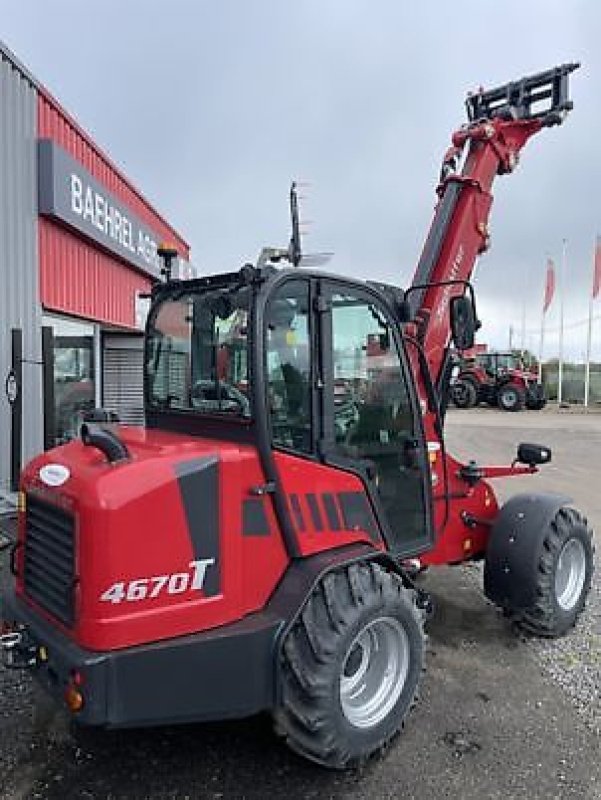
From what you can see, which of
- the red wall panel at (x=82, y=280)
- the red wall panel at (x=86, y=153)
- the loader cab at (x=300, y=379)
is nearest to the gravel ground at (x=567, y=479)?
the loader cab at (x=300, y=379)

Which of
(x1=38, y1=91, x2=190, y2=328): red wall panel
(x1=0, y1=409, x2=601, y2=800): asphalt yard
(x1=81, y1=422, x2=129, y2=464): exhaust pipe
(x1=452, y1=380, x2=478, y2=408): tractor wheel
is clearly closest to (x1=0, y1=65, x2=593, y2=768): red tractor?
(x1=81, y1=422, x2=129, y2=464): exhaust pipe

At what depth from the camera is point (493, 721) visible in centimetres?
343

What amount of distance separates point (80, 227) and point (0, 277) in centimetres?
194

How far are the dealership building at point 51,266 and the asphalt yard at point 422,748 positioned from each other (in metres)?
2.94

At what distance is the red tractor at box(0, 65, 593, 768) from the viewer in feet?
8.36

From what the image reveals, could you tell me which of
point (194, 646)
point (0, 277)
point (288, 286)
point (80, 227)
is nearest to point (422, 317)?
point (288, 286)

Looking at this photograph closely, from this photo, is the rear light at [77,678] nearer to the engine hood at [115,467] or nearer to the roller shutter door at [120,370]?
the engine hood at [115,467]

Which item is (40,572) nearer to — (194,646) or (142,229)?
(194,646)

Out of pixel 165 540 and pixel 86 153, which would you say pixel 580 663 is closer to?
pixel 165 540

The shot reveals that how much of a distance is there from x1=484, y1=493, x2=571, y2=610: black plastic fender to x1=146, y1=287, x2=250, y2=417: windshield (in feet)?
7.50

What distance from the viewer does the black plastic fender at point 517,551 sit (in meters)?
4.26

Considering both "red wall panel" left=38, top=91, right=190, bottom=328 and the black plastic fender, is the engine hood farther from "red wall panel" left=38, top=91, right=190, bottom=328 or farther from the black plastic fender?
"red wall panel" left=38, top=91, right=190, bottom=328

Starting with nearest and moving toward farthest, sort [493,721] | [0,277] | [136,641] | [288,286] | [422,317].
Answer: [136,641] < [288,286] < [493,721] < [422,317] < [0,277]

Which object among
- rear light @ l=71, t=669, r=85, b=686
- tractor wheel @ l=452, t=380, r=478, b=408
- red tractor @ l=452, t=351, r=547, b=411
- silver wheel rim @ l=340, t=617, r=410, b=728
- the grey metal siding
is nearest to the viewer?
rear light @ l=71, t=669, r=85, b=686
